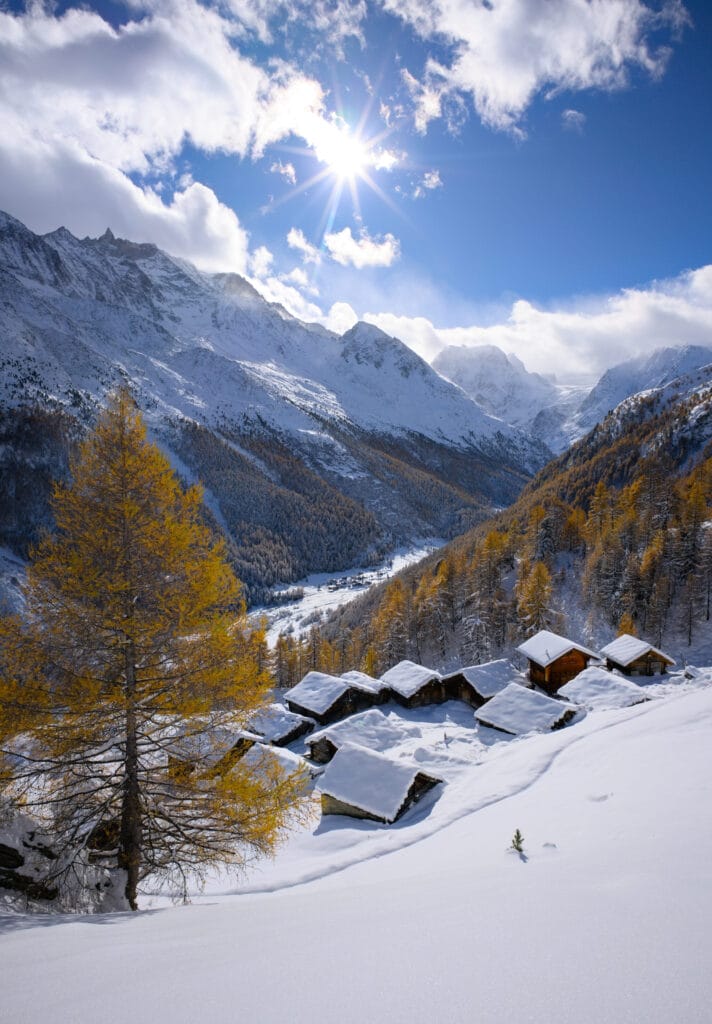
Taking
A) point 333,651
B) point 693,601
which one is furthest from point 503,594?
point 333,651

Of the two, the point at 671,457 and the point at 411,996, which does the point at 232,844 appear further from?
the point at 671,457

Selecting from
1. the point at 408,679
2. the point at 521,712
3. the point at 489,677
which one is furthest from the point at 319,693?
the point at 521,712

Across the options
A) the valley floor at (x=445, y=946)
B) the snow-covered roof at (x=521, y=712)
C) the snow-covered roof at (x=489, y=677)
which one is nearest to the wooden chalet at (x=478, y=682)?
the snow-covered roof at (x=489, y=677)

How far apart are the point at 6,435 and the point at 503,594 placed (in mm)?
191572

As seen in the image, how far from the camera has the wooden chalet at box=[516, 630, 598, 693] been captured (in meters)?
39.0

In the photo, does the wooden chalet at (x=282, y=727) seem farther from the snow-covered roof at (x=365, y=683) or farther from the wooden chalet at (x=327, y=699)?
the snow-covered roof at (x=365, y=683)

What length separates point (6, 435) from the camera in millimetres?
173500

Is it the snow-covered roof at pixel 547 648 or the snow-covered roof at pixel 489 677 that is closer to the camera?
the snow-covered roof at pixel 489 677

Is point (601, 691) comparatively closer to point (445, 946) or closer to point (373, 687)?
point (373, 687)

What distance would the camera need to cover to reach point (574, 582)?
6656cm

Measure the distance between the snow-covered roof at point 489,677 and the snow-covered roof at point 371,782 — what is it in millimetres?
15872

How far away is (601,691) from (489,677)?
26.0 feet

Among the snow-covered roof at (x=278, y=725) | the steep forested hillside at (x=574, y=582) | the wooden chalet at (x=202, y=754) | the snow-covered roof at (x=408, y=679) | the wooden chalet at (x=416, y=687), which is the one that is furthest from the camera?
the steep forested hillside at (x=574, y=582)

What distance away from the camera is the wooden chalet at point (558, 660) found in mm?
38969
